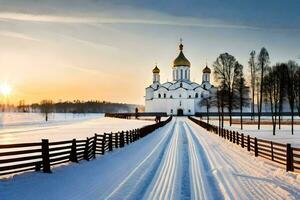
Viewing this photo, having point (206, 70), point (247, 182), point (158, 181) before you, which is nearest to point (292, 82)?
point (247, 182)

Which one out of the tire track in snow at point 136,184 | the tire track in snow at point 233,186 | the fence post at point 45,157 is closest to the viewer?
the tire track in snow at point 136,184

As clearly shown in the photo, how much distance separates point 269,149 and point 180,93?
112174 mm

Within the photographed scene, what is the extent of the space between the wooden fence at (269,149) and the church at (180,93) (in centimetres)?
8776

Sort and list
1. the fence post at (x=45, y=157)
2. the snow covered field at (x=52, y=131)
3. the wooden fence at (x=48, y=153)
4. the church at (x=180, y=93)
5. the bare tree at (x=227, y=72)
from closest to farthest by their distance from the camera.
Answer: the wooden fence at (x=48, y=153) → the fence post at (x=45, y=157) → the snow covered field at (x=52, y=131) → the bare tree at (x=227, y=72) → the church at (x=180, y=93)

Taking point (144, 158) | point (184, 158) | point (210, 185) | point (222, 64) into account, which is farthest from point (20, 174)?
point (222, 64)

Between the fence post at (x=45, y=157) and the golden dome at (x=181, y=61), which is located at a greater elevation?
the golden dome at (x=181, y=61)

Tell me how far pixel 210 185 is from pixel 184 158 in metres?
7.15

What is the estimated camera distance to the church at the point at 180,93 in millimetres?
136000

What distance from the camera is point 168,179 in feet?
45.0

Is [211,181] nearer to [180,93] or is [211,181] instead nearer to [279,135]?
[279,135]

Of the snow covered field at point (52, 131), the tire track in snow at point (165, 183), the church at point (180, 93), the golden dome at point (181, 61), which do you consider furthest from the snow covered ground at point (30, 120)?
the tire track in snow at point (165, 183)

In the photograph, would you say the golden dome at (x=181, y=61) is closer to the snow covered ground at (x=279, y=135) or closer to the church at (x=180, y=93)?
the church at (x=180, y=93)

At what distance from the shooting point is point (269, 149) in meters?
24.4

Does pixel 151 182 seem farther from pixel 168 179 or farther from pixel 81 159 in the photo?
Answer: pixel 81 159
